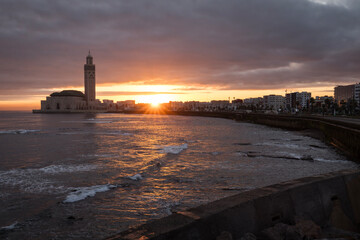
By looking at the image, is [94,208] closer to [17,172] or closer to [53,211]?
[53,211]

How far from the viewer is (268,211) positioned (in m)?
4.67

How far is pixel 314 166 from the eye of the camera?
15.4 metres

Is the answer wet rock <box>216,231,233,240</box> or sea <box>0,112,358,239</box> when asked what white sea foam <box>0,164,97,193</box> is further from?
wet rock <box>216,231,233,240</box>

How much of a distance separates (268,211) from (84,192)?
7836 mm

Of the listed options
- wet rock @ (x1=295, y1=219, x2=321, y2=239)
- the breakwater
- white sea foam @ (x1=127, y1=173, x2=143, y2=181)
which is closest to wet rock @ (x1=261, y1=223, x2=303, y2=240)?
wet rock @ (x1=295, y1=219, x2=321, y2=239)

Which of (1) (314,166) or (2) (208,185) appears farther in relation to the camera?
(1) (314,166)

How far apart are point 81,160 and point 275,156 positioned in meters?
12.9

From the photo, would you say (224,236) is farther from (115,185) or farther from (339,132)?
(339,132)

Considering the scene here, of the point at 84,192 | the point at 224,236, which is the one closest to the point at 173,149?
the point at 84,192

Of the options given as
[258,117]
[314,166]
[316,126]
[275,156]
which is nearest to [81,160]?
[275,156]

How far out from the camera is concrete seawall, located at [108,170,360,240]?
3.72 meters

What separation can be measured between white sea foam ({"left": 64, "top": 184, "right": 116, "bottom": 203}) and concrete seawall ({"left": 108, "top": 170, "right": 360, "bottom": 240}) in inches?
270

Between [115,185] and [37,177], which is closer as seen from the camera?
[115,185]

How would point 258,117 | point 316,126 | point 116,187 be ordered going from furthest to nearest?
point 258,117
point 316,126
point 116,187
